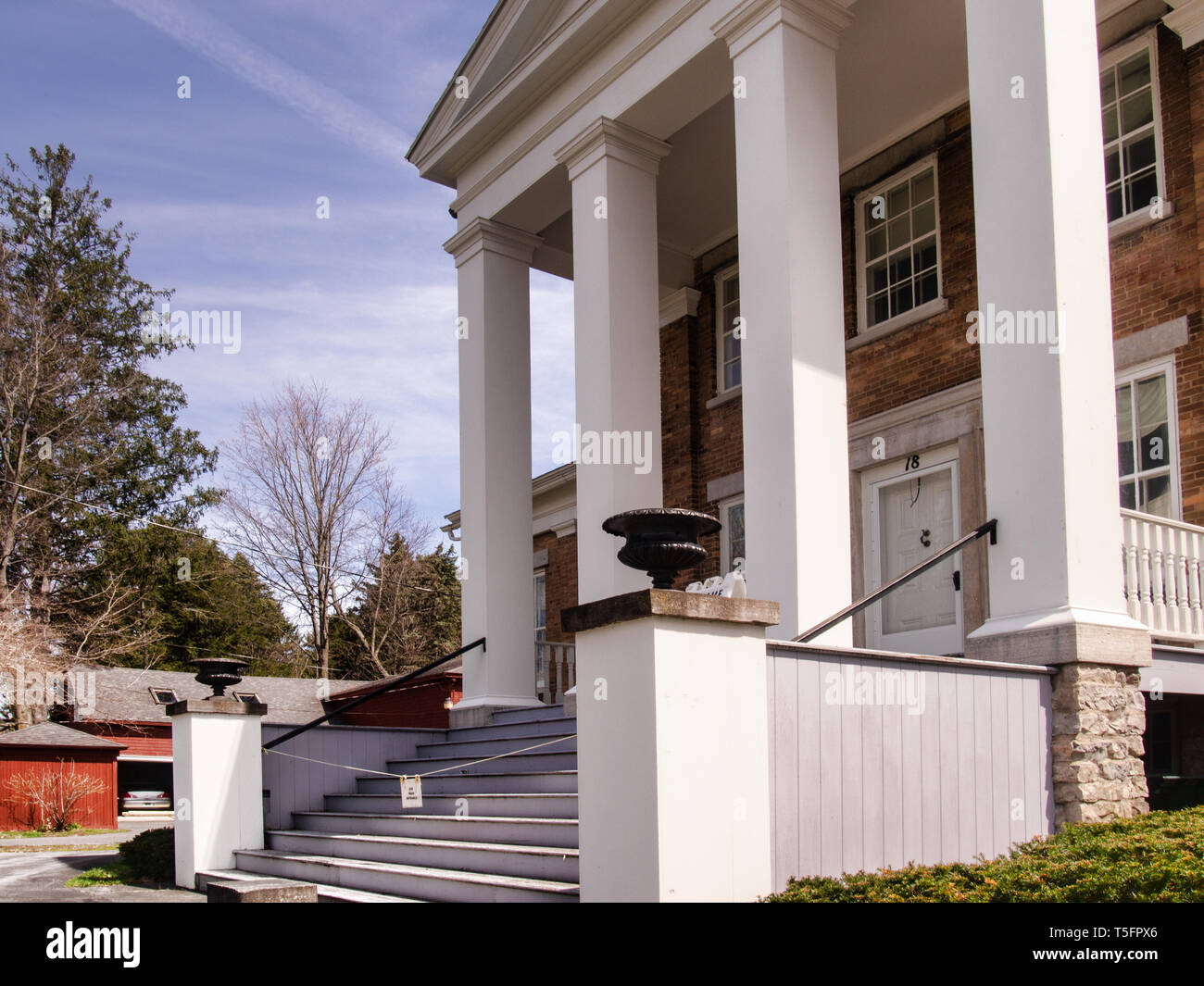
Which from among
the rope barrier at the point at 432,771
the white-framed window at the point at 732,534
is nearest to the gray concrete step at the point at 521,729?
the rope barrier at the point at 432,771

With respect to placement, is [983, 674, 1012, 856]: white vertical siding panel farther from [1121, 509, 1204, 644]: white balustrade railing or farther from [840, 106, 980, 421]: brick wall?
[840, 106, 980, 421]: brick wall

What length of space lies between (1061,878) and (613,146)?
8.03m

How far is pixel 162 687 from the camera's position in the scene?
3058 cm

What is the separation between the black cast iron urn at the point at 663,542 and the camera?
5602mm

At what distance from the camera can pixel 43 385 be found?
108 feet

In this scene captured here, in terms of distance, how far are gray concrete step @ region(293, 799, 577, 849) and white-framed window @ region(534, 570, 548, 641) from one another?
8.43 meters

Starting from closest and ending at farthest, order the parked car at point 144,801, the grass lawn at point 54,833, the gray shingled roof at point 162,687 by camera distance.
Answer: the grass lawn at point 54,833
the parked car at point 144,801
the gray shingled roof at point 162,687

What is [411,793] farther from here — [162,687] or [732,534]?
[162,687]

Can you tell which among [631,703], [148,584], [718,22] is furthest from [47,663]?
[631,703]

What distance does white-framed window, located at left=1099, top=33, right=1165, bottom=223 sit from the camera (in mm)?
10039

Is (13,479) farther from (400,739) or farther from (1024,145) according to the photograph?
(1024,145)
